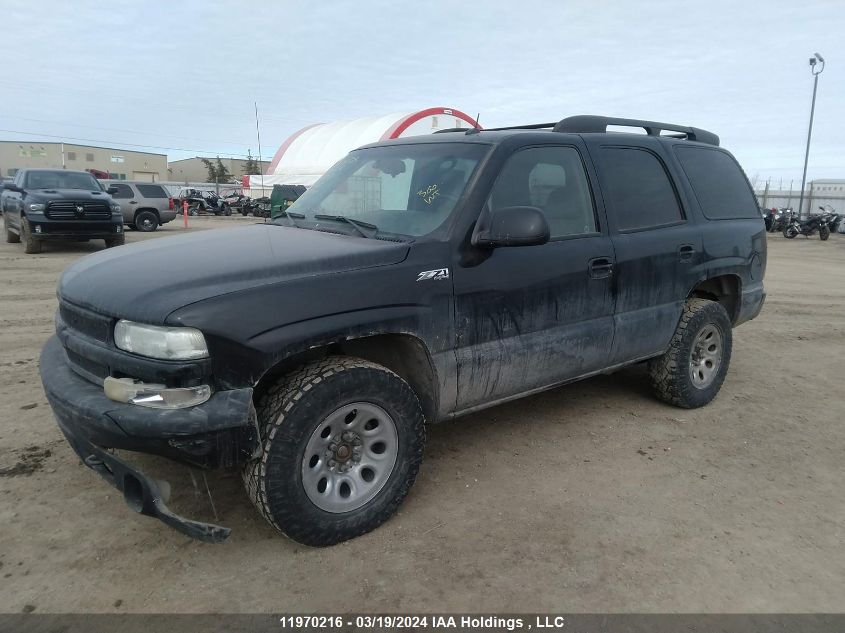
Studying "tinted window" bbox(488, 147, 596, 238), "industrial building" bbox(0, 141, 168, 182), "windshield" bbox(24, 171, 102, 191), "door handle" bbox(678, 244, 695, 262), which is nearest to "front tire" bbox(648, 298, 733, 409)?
"door handle" bbox(678, 244, 695, 262)

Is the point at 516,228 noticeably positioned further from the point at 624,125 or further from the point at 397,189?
the point at 624,125

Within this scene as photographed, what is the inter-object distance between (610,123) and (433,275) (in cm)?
201

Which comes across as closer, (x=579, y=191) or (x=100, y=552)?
(x=100, y=552)

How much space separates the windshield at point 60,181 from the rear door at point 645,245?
1334 centimetres

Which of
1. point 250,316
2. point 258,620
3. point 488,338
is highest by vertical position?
point 250,316

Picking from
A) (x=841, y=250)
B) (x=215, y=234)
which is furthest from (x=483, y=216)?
(x=841, y=250)

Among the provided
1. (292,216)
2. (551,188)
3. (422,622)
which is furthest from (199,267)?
(551,188)

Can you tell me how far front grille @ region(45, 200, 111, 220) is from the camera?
12602 mm

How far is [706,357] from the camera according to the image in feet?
15.3

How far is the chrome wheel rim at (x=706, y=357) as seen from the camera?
457 centimetres

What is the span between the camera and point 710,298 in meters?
4.91

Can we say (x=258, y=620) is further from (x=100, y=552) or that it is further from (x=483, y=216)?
(x=483, y=216)

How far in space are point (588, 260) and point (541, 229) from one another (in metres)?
0.73

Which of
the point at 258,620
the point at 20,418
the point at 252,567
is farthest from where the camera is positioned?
the point at 20,418
